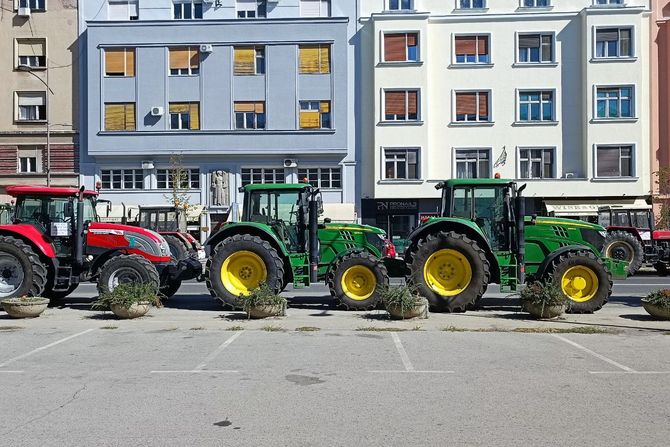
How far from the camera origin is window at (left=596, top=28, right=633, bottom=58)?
32.6 m

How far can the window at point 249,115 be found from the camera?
33344 mm

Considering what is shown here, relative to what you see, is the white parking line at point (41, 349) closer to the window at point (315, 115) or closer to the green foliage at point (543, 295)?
the green foliage at point (543, 295)

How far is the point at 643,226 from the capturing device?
23.6 meters

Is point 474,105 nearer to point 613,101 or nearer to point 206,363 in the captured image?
point 613,101

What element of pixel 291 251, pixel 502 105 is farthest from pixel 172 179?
pixel 291 251

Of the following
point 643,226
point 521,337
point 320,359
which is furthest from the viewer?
point 643,226

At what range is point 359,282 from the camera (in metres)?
12.8

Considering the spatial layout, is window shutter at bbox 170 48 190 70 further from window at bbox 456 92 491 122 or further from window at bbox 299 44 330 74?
window at bbox 456 92 491 122

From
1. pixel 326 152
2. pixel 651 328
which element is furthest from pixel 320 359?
pixel 326 152

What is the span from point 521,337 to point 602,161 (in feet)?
84.2

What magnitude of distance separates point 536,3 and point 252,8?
15.2 m

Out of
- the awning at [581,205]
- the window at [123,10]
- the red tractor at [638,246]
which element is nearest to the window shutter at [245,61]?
the window at [123,10]

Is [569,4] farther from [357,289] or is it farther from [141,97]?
[357,289]

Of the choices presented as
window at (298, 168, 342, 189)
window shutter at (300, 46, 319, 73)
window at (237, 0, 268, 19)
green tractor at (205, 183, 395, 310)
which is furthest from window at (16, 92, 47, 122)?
green tractor at (205, 183, 395, 310)
